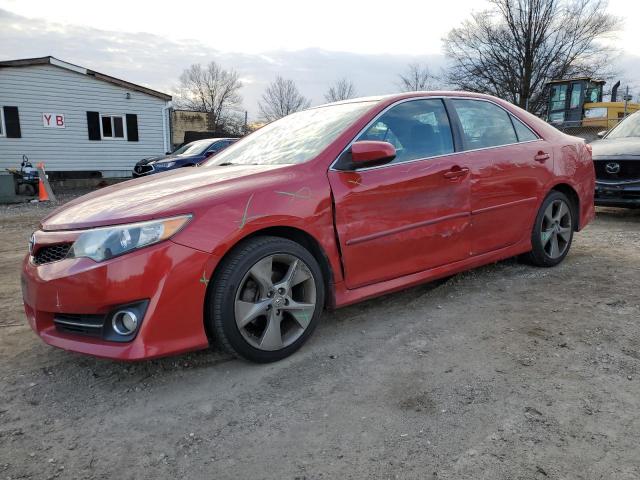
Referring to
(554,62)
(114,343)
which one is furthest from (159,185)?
(554,62)

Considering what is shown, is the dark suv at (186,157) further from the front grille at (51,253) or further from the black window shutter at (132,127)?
the front grille at (51,253)

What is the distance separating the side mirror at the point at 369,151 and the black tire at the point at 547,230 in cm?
195

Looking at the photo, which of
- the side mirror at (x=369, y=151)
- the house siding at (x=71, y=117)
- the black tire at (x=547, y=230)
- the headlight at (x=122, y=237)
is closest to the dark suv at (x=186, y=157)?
the house siding at (x=71, y=117)

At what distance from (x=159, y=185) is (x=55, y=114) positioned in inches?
698

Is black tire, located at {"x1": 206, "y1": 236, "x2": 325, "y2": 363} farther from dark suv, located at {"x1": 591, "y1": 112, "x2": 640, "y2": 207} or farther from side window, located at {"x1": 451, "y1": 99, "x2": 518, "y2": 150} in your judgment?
dark suv, located at {"x1": 591, "y1": 112, "x2": 640, "y2": 207}

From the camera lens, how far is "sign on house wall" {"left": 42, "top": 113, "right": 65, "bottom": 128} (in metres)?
17.9

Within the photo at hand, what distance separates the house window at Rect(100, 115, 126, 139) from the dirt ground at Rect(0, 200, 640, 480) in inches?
684

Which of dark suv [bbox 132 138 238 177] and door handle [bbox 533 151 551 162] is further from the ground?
door handle [bbox 533 151 551 162]

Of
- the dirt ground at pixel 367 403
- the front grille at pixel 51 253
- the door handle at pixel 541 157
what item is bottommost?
the dirt ground at pixel 367 403

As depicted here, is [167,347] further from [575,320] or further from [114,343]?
[575,320]

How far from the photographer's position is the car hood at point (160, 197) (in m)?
2.56

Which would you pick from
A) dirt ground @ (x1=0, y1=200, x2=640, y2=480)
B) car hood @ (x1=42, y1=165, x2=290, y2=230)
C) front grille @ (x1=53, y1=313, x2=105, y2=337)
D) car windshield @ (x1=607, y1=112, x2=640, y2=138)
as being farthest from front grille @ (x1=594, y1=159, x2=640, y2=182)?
front grille @ (x1=53, y1=313, x2=105, y2=337)

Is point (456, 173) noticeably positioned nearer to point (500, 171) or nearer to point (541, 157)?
point (500, 171)

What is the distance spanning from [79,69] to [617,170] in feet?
58.2
